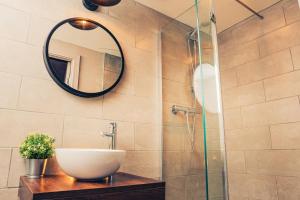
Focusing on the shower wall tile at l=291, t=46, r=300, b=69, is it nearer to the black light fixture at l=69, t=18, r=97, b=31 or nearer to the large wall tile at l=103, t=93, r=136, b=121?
the large wall tile at l=103, t=93, r=136, b=121

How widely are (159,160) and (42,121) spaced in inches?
37.2

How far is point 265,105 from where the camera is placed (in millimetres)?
1908

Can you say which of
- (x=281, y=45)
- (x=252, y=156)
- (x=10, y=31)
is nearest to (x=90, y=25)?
(x=10, y=31)

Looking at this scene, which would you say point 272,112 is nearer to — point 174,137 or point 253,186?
point 253,186

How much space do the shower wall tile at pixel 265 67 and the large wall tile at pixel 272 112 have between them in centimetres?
26

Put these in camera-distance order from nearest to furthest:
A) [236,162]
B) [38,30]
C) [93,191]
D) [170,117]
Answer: [93,191] → [38,30] → [170,117] → [236,162]

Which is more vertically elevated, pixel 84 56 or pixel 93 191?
pixel 84 56

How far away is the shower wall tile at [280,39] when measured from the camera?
1.79 metres

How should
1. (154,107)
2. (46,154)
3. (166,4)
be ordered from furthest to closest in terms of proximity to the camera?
1. (166,4)
2. (154,107)
3. (46,154)

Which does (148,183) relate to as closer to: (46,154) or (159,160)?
(46,154)

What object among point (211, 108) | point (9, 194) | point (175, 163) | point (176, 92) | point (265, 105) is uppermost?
point (176, 92)

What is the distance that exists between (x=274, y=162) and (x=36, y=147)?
5.85ft

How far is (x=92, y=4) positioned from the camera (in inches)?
62.9

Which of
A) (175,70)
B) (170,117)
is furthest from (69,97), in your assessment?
(175,70)
